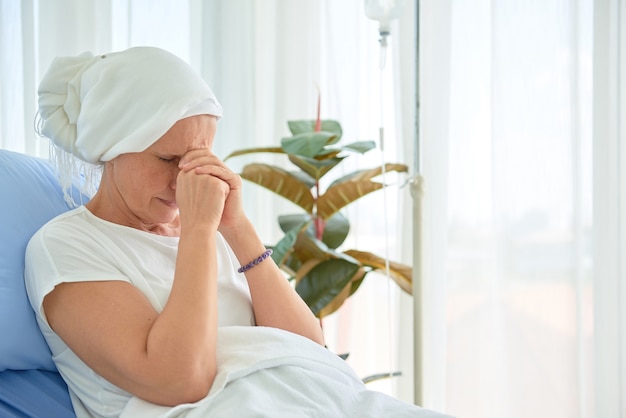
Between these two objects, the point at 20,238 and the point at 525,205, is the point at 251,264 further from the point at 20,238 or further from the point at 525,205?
the point at 525,205

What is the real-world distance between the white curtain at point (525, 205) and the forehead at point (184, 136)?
1374 millimetres

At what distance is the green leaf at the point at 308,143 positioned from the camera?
204 centimetres

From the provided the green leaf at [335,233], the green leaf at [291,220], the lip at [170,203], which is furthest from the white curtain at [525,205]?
the lip at [170,203]

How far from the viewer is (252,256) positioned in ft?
4.43

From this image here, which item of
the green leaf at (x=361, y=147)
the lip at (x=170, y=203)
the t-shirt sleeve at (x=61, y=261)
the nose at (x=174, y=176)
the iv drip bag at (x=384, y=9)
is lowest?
the t-shirt sleeve at (x=61, y=261)

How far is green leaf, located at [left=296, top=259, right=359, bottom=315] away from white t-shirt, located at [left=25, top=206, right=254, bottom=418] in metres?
0.84

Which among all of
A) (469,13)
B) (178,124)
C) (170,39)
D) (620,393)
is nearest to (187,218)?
(178,124)

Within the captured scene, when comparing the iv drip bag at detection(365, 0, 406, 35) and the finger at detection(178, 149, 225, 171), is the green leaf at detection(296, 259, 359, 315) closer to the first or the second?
the iv drip bag at detection(365, 0, 406, 35)

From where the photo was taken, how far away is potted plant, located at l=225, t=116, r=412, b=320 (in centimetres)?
210

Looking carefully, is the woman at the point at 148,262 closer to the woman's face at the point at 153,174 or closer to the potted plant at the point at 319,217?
the woman's face at the point at 153,174

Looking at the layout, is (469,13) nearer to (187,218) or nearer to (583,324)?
(583,324)

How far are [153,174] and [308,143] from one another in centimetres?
88

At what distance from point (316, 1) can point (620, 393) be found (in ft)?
5.46

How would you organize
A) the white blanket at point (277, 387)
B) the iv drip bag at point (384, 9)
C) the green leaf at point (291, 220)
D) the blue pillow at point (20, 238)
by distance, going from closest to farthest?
the white blanket at point (277, 387) → the blue pillow at point (20, 238) → the iv drip bag at point (384, 9) → the green leaf at point (291, 220)
